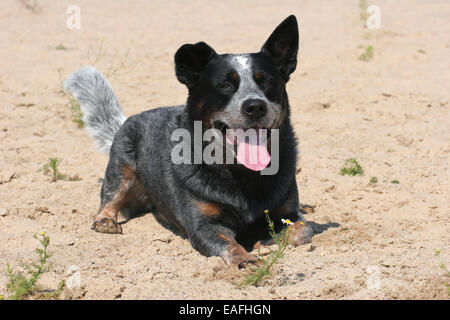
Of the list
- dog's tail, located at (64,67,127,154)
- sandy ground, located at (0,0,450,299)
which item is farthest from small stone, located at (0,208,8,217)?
dog's tail, located at (64,67,127,154)

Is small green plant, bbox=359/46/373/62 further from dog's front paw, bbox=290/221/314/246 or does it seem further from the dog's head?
dog's front paw, bbox=290/221/314/246

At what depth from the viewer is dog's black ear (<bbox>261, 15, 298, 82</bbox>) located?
4.18 metres

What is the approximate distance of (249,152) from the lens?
3900mm

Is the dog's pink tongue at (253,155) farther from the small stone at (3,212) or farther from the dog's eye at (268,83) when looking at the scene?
the small stone at (3,212)

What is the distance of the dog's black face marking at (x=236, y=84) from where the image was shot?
152 inches

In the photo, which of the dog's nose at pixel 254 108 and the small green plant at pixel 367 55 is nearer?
the dog's nose at pixel 254 108

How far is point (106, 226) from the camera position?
440 cm

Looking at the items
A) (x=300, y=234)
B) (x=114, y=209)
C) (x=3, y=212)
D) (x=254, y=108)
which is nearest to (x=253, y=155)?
(x=254, y=108)

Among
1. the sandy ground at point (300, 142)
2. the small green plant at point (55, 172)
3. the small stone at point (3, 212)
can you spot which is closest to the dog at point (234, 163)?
the sandy ground at point (300, 142)

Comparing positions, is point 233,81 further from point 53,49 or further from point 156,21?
point 156,21

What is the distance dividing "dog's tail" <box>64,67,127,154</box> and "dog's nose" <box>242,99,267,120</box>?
2.04 meters

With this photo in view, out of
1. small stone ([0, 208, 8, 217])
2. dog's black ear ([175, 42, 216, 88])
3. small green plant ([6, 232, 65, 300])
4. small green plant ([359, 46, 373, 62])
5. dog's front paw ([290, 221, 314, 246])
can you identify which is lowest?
dog's front paw ([290, 221, 314, 246])

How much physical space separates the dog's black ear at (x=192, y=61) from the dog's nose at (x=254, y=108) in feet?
1.72
